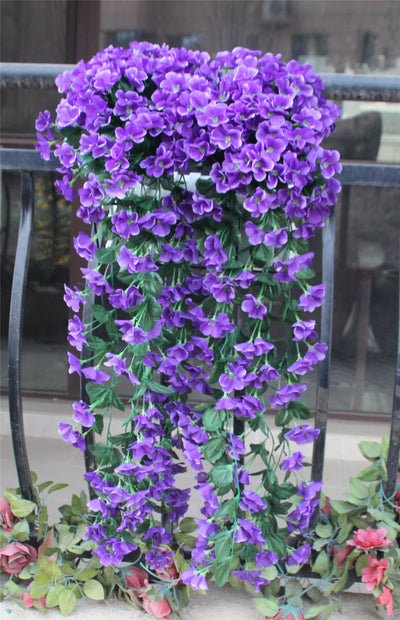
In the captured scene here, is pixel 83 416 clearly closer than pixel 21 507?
Yes

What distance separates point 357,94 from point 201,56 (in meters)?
0.31

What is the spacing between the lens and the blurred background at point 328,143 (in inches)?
153

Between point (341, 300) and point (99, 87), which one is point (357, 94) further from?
point (341, 300)

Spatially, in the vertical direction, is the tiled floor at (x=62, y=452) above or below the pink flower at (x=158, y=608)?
below

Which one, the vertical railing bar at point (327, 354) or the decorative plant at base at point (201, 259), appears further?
the vertical railing bar at point (327, 354)

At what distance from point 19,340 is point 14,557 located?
433 mm

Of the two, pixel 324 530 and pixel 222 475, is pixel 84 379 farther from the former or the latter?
pixel 324 530

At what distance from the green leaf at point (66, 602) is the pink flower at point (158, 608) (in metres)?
0.14

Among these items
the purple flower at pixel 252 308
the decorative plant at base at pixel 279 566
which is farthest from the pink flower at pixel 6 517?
the purple flower at pixel 252 308

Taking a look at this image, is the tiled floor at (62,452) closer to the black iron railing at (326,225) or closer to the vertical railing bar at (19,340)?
the black iron railing at (326,225)

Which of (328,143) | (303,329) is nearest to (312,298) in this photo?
(303,329)

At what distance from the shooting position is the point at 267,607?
1115 mm

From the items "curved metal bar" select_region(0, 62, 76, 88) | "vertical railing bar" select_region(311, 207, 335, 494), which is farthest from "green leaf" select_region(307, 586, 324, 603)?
"curved metal bar" select_region(0, 62, 76, 88)

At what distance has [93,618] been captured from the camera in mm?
1159
